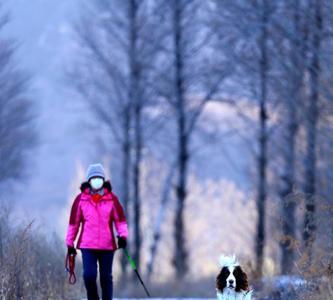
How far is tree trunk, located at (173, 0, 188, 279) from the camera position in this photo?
82.1 feet

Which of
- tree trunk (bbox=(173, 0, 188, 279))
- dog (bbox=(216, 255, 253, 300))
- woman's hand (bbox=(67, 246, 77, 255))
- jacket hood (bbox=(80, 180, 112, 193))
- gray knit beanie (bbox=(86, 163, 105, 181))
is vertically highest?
tree trunk (bbox=(173, 0, 188, 279))

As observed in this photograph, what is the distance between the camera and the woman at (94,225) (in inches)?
412

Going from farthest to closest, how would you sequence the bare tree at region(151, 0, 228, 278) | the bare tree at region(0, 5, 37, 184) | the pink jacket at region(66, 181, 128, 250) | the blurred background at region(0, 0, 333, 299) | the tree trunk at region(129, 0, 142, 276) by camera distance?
the tree trunk at region(129, 0, 142, 276) < the bare tree at region(0, 5, 37, 184) < the bare tree at region(151, 0, 228, 278) < the blurred background at region(0, 0, 333, 299) < the pink jacket at region(66, 181, 128, 250)

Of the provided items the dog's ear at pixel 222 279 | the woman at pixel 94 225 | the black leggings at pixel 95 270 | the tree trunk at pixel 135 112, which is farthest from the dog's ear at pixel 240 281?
the tree trunk at pixel 135 112

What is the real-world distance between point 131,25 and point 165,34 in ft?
3.43

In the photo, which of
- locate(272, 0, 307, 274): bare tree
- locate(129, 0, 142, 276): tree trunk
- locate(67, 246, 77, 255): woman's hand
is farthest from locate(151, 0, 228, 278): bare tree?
locate(67, 246, 77, 255): woman's hand

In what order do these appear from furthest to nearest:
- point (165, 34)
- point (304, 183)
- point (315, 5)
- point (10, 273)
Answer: point (165, 34)
point (304, 183)
point (315, 5)
point (10, 273)

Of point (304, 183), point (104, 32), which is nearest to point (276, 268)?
point (304, 183)

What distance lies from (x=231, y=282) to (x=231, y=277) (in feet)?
0.19

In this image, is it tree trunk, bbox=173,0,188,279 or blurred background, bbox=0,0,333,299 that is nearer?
blurred background, bbox=0,0,333,299

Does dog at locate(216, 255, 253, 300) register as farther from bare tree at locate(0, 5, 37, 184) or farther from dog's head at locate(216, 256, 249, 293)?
bare tree at locate(0, 5, 37, 184)

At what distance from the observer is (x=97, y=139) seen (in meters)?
28.9

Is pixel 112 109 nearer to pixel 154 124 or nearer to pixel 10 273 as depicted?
pixel 154 124

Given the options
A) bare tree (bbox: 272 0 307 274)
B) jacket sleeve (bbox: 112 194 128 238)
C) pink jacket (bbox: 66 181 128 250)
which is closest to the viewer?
pink jacket (bbox: 66 181 128 250)
